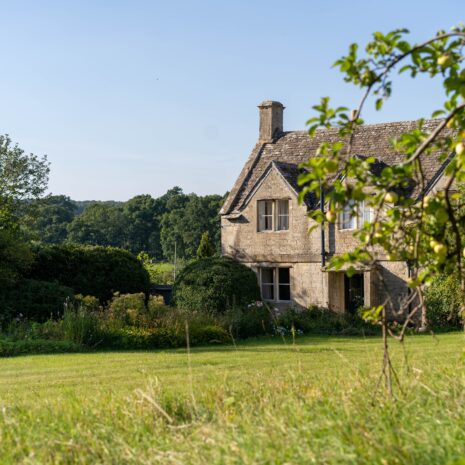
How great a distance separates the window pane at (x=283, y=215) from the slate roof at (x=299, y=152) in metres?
0.71

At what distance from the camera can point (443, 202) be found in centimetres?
526

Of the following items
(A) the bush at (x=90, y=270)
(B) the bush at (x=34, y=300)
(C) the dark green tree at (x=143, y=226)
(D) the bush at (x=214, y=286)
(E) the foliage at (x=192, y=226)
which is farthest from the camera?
(C) the dark green tree at (x=143, y=226)

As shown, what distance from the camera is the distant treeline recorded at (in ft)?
219

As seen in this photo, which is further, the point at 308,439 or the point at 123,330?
the point at 123,330

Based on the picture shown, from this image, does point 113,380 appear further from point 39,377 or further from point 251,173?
point 251,173

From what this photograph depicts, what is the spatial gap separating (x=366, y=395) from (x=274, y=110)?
24041 mm

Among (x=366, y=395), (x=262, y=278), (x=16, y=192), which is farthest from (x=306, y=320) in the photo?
(x=16, y=192)

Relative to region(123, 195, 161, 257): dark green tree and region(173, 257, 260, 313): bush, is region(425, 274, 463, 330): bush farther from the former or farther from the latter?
region(123, 195, 161, 257): dark green tree

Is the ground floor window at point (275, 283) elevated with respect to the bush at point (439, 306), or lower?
elevated

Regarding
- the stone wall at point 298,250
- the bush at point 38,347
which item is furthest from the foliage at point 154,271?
the bush at point 38,347

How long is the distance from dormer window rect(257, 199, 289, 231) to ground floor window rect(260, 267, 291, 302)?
143 cm

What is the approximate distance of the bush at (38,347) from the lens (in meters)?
16.5

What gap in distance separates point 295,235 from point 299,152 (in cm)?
352

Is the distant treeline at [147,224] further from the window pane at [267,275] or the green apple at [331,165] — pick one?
the green apple at [331,165]
